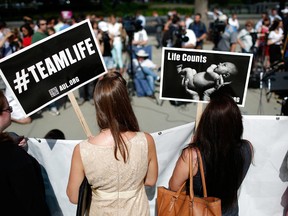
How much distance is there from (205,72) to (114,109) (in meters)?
1.21

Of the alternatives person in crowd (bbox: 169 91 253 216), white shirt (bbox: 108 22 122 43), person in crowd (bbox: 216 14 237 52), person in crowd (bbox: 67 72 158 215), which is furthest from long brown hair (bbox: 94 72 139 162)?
white shirt (bbox: 108 22 122 43)

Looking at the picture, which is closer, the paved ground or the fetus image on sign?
the fetus image on sign

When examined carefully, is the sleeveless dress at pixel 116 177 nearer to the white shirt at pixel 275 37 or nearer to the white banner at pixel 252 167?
the white banner at pixel 252 167

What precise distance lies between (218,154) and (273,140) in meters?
1.08

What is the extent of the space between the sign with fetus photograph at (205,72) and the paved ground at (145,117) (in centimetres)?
304

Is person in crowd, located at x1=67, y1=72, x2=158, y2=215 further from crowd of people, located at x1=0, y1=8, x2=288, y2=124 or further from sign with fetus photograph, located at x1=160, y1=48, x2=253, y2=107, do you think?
crowd of people, located at x1=0, y1=8, x2=288, y2=124

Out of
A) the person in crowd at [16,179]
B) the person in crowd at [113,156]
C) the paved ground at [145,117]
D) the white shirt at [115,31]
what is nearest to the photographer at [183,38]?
the paved ground at [145,117]

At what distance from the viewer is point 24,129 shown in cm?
608

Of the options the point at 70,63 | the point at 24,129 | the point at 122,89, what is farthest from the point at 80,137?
the point at 122,89

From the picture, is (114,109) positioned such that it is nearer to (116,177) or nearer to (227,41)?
(116,177)

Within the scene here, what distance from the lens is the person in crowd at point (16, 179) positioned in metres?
1.79

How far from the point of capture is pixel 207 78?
2818 millimetres

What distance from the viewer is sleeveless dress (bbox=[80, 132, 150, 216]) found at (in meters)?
1.79

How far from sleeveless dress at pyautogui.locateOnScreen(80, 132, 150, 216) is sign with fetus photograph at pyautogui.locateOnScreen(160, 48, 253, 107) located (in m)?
1.10
